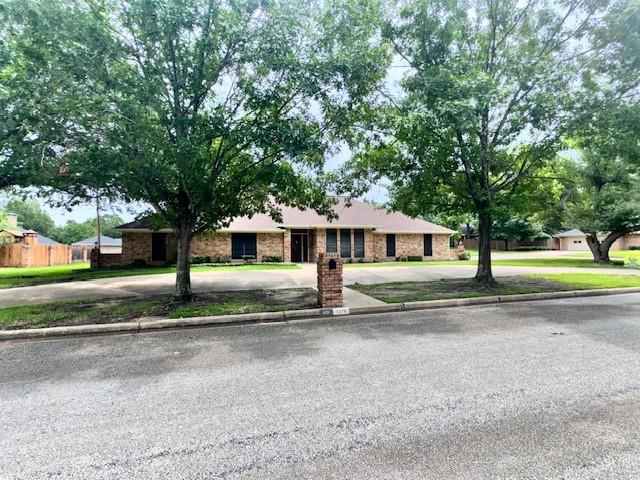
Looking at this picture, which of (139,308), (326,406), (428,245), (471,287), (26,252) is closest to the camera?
(326,406)

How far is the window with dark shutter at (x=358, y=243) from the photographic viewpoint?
25.7 m

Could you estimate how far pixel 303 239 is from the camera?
26297 millimetres

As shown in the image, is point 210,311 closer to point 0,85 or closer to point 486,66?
point 0,85

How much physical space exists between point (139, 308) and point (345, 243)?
18.2 metres

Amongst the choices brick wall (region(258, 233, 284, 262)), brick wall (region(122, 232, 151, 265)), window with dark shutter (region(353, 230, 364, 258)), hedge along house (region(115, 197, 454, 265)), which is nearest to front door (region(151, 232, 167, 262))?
hedge along house (region(115, 197, 454, 265))

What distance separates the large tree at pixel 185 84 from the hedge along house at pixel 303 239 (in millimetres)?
13871

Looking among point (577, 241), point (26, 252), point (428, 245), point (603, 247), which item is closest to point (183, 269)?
point (428, 245)

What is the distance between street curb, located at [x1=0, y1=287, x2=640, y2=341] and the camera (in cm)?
649

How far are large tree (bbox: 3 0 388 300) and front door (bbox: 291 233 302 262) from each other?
1665 cm

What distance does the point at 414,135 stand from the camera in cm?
971

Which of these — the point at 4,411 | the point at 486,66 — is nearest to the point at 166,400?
the point at 4,411

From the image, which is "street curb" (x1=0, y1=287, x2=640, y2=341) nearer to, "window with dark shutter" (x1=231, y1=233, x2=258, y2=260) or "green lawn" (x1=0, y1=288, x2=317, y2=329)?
"green lawn" (x1=0, y1=288, x2=317, y2=329)

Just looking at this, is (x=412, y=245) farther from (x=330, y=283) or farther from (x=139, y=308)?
(x=139, y=308)

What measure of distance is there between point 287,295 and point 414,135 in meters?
5.65
